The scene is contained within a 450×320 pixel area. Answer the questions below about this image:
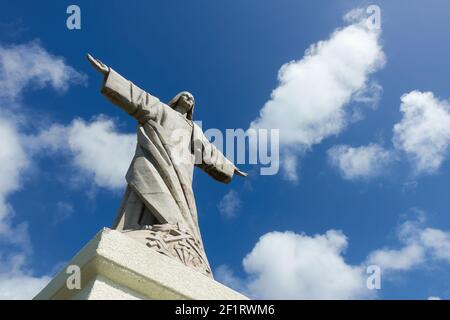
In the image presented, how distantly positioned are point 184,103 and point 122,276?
5002 mm

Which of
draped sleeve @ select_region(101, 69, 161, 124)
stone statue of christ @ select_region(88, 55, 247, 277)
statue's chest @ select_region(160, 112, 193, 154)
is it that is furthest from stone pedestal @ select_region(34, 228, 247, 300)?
draped sleeve @ select_region(101, 69, 161, 124)

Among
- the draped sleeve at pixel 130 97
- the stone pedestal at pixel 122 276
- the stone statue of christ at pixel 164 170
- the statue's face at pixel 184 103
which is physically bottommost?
the stone pedestal at pixel 122 276

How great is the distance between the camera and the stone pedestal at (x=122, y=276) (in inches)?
186

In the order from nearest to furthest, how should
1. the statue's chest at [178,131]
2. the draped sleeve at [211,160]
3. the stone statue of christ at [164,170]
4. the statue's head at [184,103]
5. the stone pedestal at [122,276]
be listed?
the stone pedestal at [122,276]
the stone statue of christ at [164,170]
the statue's chest at [178,131]
the draped sleeve at [211,160]
the statue's head at [184,103]

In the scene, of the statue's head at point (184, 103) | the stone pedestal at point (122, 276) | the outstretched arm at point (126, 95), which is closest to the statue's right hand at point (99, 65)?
the outstretched arm at point (126, 95)

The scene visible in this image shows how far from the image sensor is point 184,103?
369 inches

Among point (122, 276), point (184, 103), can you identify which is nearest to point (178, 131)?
point (184, 103)

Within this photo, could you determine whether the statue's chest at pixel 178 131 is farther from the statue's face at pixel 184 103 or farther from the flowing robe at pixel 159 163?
the statue's face at pixel 184 103

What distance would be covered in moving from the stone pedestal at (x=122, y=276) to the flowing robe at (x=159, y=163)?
57.8 inches

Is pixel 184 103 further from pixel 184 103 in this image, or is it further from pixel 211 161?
pixel 211 161

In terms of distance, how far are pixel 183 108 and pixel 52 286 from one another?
4.76 meters
